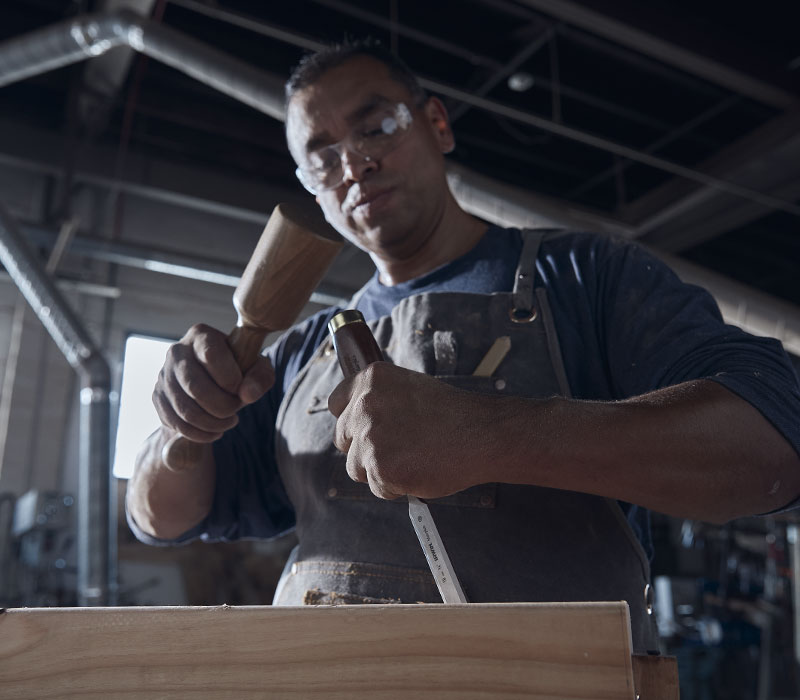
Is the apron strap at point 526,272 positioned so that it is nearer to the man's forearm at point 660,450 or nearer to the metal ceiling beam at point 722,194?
the man's forearm at point 660,450

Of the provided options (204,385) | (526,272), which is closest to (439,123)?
(526,272)

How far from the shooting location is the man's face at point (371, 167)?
1380 mm

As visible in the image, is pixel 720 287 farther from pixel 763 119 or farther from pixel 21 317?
pixel 21 317

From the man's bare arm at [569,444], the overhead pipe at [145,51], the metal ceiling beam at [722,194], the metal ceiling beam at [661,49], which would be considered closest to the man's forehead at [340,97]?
the man's bare arm at [569,444]

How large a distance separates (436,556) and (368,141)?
82 cm

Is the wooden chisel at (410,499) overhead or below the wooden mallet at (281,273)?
below

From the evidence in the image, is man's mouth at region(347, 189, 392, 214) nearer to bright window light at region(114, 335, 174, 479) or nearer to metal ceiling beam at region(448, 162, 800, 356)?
metal ceiling beam at region(448, 162, 800, 356)

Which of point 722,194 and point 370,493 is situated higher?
point 722,194

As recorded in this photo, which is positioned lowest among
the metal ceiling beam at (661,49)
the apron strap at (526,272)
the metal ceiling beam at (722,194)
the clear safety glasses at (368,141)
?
the apron strap at (526,272)

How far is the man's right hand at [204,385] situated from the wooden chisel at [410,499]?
249 millimetres

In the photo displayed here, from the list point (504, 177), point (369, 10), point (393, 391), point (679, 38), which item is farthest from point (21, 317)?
point (393, 391)

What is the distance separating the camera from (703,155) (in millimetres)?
6379

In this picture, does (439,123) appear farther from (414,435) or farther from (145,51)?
(145,51)

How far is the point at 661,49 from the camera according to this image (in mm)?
4434
